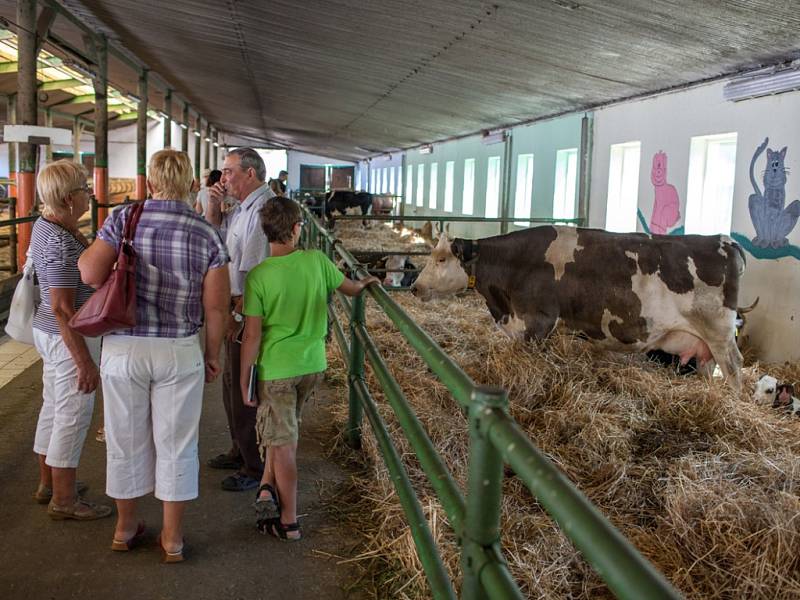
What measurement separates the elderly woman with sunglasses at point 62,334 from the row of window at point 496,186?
8725mm

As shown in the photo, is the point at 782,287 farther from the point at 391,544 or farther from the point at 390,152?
the point at 390,152

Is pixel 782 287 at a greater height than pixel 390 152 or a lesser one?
lesser

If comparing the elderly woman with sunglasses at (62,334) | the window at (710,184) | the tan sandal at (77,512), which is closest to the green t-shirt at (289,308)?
the elderly woman with sunglasses at (62,334)

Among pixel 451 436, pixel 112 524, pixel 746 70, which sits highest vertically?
pixel 746 70

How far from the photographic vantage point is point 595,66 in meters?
7.66

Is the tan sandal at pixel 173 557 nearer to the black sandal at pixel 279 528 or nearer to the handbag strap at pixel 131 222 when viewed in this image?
the black sandal at pixel 279 528

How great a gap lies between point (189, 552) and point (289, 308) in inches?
39.8

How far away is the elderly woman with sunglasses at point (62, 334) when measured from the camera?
299cm

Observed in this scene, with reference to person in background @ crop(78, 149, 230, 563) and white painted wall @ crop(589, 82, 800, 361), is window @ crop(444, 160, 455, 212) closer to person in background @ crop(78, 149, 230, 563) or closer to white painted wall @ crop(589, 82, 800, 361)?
white painted wall @ crop(589, 82, 800, 361)

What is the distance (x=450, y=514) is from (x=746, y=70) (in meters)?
6.31

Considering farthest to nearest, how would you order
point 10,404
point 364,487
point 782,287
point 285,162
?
point 285,162, point 782,287, point 10,404, point 364,487

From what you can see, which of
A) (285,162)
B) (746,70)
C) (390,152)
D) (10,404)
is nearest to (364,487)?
(10,404)

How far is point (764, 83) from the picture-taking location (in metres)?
6.45

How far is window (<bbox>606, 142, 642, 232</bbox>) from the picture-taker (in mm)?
9719
